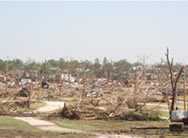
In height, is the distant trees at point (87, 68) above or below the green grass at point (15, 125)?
above

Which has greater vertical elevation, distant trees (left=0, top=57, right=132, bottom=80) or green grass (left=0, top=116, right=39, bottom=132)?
distant trees (left=0, top=57, right=132, bottom=80)

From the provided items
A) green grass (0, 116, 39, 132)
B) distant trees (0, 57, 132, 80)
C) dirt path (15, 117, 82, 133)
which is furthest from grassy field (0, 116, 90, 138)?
distant trees (0, 57, 132, 80)

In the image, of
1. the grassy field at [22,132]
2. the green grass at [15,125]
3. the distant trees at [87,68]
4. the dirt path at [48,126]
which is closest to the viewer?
the grassy field at [22,132]

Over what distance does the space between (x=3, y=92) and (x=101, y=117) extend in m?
12.6

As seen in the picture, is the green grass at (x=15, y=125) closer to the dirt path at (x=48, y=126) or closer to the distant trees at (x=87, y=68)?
the dirt path at (x=48, y=126)

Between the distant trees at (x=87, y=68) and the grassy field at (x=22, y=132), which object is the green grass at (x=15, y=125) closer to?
the grassy field at (x=22, y=132)

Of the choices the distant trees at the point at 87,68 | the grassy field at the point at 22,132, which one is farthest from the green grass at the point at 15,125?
the distant trees at the point at 87,68

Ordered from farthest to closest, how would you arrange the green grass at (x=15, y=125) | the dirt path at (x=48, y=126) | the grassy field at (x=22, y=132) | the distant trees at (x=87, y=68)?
1. the distant trees at (x=87, y=68)
2. the green grass at (x=15, y=125)
3. the dirt path at (x=48, y=126)
4. the grassy field at (x=22, y=132)

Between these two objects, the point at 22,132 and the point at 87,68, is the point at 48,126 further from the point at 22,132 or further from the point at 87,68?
the point at 87,68

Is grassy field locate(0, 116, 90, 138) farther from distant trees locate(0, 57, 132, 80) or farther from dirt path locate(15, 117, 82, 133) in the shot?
distant trees locate(0, 57, 132, 80)

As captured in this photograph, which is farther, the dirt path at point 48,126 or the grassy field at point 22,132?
the dirt path at point 48,126

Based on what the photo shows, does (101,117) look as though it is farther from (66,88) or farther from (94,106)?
(66,88)

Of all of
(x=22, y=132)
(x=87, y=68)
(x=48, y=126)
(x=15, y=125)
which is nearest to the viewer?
(x=22, y=132)

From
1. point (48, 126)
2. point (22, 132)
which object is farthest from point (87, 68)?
point (22, 132)
